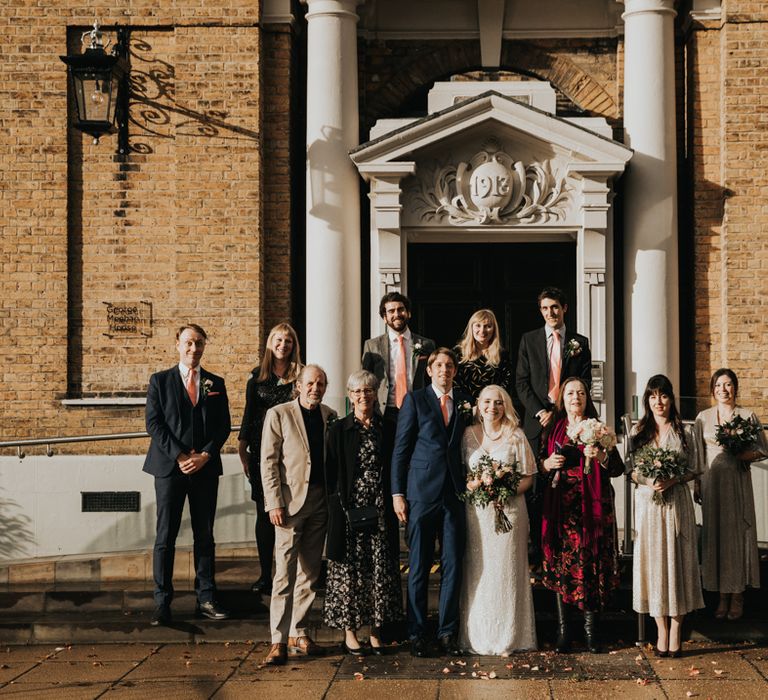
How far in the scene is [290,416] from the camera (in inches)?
315

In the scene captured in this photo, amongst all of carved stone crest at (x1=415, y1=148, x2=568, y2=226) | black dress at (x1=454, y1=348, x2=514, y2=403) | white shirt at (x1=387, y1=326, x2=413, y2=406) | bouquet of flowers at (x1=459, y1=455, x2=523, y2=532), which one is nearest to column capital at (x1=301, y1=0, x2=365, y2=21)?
carved stone crest at (x1=415, y1=148, x2=568, y2=226)

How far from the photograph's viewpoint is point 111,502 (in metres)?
9.99

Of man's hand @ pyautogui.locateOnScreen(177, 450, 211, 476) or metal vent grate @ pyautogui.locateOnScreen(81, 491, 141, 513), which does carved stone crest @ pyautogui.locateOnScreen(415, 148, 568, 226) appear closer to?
metal vent grate @ pyautogui.locateOnScreen(81, 491, 141, 513)

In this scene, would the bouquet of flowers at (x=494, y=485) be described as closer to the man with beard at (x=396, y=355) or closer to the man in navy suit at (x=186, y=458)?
the man with beard at (x=396, y=355)

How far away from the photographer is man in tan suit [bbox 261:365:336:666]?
7887 mm

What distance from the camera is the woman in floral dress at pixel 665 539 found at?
25.6ft

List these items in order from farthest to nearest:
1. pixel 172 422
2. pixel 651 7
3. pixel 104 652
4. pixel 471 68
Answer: pixel 471 68 < pixel 651 7 < pixel 172 422 < pixel 104 652

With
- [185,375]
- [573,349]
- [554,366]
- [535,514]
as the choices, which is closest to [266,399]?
[185,375]

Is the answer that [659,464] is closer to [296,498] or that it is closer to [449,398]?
[449,398]

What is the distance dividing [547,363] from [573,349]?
0.84 ft

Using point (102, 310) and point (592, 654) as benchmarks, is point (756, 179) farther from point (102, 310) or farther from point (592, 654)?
point (102, 310)

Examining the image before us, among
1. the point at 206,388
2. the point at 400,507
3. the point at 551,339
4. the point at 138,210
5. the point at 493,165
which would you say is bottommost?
the point at 400,507

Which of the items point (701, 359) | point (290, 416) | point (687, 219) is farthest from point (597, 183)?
point (290, 416)

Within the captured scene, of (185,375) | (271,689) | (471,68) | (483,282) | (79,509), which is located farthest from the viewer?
(471,68)
